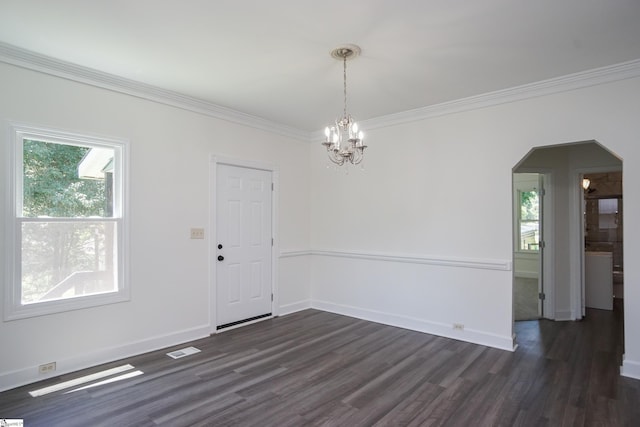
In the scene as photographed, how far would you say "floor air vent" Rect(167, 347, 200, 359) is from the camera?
3732 millimetres

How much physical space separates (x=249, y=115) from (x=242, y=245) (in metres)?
1.76

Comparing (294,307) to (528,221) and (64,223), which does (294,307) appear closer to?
(64,223)

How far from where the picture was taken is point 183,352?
3.84m

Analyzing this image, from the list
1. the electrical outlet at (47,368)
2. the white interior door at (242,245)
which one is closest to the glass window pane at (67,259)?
the electrical outlet at (47,368)

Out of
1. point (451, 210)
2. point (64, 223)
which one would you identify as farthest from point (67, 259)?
A: point (451, 210)

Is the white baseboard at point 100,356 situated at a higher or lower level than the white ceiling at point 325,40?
lower

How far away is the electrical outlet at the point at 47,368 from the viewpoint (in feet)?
10.3

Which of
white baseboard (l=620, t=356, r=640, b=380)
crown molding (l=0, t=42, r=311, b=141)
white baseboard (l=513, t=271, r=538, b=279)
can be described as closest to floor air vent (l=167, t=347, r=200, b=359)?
crown molding (l=0, t=42, r=311, b=141)

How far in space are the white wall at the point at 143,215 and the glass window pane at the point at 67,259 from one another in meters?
0.18

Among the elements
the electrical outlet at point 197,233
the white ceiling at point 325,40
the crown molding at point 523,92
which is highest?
the white ceiling at point 325,40

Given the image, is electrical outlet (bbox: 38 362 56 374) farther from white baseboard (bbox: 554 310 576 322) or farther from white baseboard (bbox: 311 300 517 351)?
white baseboard (bbox: 554 310 576 322)

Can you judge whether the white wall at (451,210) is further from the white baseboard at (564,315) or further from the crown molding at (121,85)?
the crown molding at (121,85)

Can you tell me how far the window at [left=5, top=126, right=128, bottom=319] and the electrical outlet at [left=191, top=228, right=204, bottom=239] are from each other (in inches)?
30.5

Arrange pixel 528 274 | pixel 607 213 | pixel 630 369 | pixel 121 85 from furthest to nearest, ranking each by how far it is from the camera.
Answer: pixel 528 274 < pixel 607 213 < pixel 121 85 < pixel 630 369
